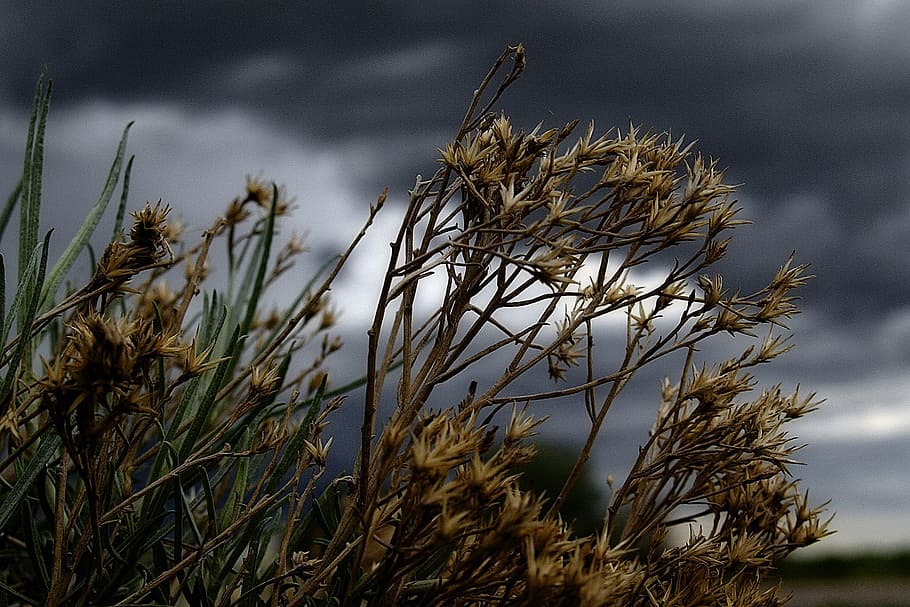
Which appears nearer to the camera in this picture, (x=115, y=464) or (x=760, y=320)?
(x=115, y=464)

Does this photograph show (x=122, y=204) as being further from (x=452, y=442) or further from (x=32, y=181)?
(x=452, y=442)

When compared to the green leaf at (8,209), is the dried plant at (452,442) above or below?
below

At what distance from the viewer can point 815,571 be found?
12.8 metres

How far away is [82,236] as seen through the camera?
95.7 inches

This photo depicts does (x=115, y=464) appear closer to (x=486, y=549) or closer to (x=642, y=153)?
(x=486, y=549)

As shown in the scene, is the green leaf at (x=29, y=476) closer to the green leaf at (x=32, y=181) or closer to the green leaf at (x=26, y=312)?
the green leaf at (x=26, y=312)

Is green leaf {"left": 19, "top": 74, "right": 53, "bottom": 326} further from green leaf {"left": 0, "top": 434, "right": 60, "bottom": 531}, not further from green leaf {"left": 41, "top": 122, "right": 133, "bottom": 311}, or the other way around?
green leaf {"left": 0, "top": 434, "right": 60, "bottom": 531}

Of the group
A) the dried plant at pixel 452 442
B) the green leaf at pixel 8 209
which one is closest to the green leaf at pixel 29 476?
the dried plant at pixel 452 442

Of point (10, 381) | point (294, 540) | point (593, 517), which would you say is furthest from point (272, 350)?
→ point (593, 517)

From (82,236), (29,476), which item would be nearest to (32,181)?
(82,236)

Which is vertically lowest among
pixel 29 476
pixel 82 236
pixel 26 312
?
pixel 29 476

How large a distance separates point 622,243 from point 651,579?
0.68 metres

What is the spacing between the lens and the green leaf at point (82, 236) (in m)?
2.29

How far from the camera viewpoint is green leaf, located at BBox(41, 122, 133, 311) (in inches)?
90.1
